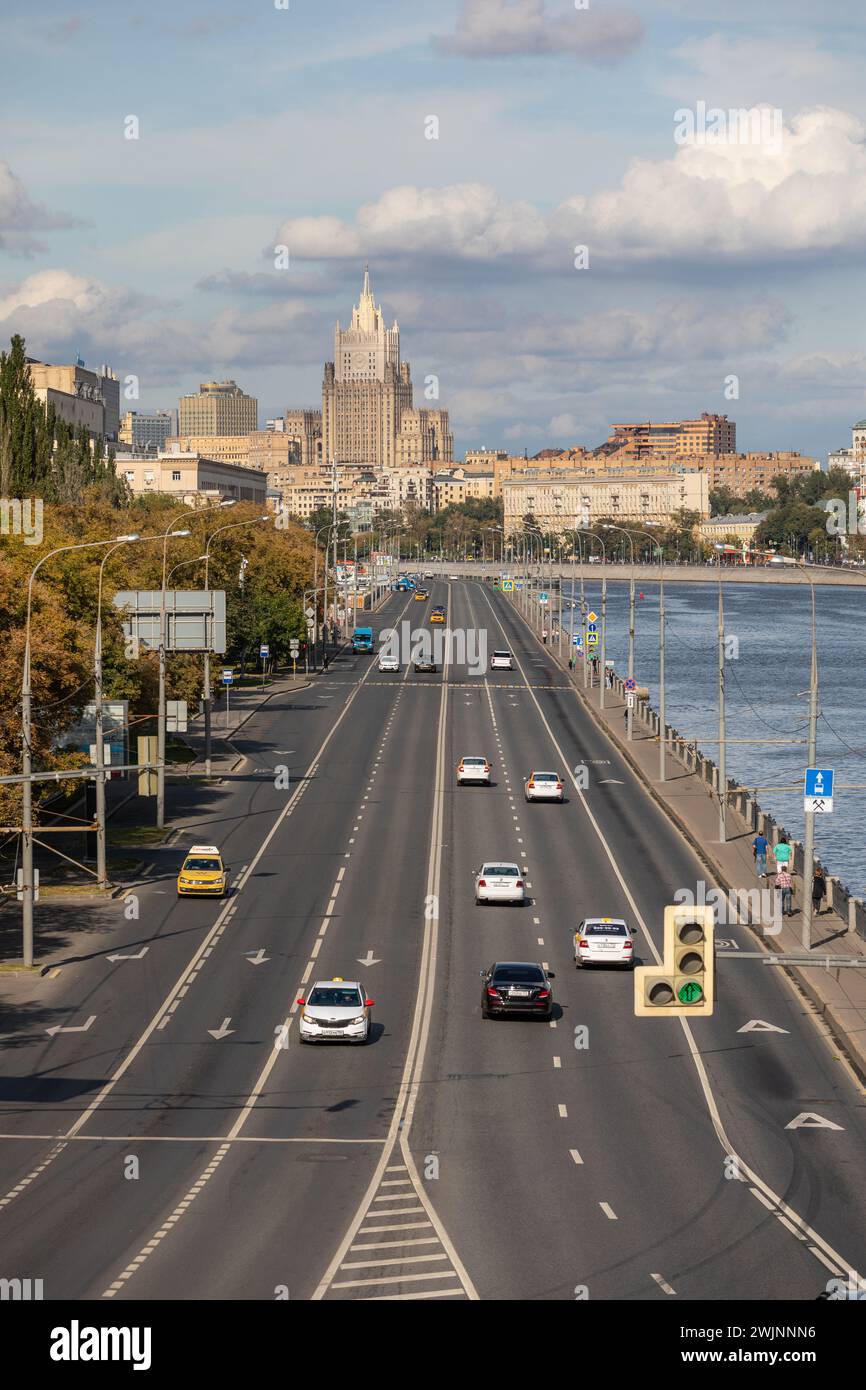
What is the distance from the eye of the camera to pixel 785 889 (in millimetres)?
50969

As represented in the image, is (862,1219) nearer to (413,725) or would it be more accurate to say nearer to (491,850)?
(491,850)

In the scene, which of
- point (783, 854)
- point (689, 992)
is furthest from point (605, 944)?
point (689, 992)

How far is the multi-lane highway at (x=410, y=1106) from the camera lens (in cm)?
2538

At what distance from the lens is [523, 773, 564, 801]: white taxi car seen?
231ft

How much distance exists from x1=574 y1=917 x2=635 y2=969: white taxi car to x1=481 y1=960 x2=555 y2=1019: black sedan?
13.8 ft

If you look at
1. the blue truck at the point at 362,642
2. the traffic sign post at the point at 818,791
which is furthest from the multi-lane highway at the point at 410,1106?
the blue truck at the point at 362,642

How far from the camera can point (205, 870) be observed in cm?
5353

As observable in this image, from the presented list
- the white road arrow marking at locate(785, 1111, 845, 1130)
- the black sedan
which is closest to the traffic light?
the white road arrow marking at locate(785, 1111, 845, 1130)

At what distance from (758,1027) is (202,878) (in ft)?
62.3

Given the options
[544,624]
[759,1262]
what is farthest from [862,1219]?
[544,624]

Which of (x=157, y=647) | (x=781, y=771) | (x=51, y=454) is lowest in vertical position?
(x=781, y=771)

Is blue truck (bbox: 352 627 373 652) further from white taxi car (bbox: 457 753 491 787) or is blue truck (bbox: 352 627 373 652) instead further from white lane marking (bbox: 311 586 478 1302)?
white lane marking (bbox: 311 586 478 1302)
